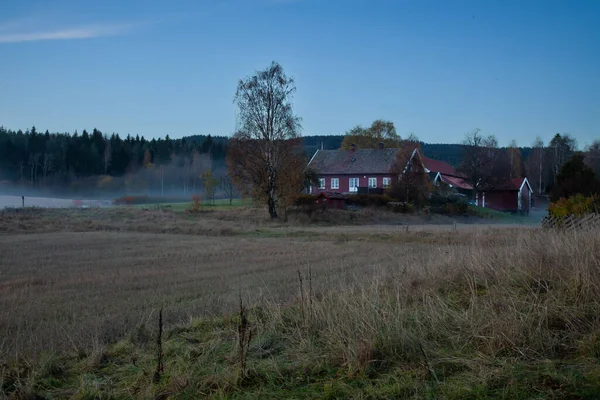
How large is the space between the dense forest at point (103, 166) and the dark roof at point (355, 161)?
19.4 metres

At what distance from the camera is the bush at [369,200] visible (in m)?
58.1

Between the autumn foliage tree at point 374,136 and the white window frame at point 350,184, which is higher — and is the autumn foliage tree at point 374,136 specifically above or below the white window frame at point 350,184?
above

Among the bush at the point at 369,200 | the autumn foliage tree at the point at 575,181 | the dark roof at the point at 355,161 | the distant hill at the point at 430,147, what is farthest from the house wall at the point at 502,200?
the distant hill at the point at 430,147

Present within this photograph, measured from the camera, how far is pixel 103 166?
109 meters

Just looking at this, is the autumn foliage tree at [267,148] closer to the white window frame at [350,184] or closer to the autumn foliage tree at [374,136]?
the white window frame at [350,184]

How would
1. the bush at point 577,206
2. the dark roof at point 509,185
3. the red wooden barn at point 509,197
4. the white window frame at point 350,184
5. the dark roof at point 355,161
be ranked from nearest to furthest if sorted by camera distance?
the bush at point 577,206 → the dark roof at point 355,161 → the white window frame at point 350,184 → the dark roof at point 509,185 → the red wooden barn at point 509,197

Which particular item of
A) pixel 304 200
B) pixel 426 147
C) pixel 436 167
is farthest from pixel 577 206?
pixel 426 147

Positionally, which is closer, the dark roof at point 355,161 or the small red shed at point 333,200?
the small red shed at point 333,200

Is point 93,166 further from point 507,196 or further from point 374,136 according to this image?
point 507,196

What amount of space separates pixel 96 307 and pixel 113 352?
18.3 feet

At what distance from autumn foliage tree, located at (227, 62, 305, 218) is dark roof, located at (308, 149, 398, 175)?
70.7 feet

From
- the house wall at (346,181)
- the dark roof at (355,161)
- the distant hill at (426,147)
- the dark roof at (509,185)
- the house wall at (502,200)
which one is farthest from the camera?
the distant hill at (426,147)

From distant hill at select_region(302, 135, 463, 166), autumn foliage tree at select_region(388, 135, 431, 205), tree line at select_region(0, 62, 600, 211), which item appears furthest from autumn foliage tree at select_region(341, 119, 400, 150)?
distant hill at select_region(302, 135, 463, 166)

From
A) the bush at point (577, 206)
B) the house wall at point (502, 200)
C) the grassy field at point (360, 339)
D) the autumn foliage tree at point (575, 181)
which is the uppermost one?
the autumn foliage tree at point (575, 181)
